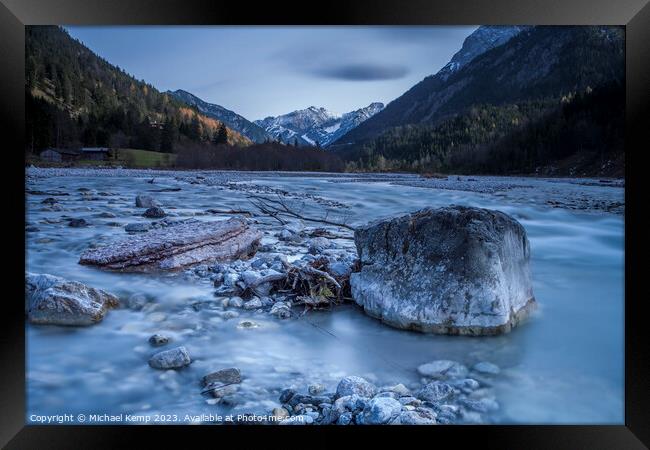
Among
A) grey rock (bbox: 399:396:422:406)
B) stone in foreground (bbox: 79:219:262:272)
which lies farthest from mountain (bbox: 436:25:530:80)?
grey rock (bbox: 399:396:422:406)

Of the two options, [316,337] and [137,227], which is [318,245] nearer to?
[316,337]

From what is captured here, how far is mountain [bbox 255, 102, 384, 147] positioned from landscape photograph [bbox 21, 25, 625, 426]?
2cm

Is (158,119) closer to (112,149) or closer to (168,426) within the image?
(112,149)

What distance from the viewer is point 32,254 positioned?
2748mm

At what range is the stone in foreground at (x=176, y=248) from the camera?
293 centimetres

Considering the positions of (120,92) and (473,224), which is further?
Result: (120,92)

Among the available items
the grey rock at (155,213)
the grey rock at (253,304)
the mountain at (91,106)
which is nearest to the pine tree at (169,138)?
the mountain at (91,106)

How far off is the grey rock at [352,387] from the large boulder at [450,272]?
43 cm

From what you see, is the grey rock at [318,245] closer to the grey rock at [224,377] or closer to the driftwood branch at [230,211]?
the driftwood branch at [230,211]

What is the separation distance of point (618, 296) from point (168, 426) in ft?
9.37

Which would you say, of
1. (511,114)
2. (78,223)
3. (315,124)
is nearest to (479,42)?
(511,114)

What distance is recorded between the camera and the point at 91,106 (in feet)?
9.85
